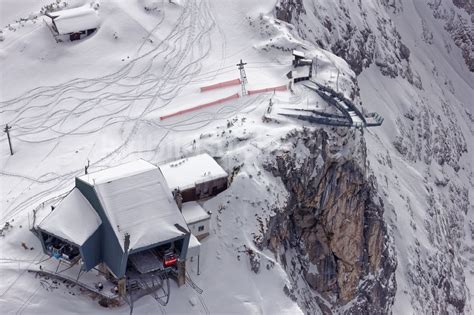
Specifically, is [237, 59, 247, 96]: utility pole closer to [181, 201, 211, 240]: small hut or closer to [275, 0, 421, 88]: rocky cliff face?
[275, 0, 421, 88]: rocky cliff face

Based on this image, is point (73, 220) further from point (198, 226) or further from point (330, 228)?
point (330, 228)

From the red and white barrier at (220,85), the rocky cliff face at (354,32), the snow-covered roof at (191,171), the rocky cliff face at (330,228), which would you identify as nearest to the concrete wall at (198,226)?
the snow-covered roof at (191,171)

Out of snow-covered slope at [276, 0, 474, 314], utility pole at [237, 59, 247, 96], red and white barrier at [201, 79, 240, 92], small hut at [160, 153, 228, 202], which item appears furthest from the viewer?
snow-covered slope at [276, 0, 474, 314]

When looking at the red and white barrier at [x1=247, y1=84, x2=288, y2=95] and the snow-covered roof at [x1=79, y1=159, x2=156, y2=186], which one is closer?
the snow-covered roof at [x1=79, y1=159, x2=156, y2=186]

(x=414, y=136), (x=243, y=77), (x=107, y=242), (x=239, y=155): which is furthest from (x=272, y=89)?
(x=414, y=136)

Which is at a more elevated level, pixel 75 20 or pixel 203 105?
pixel 203 105

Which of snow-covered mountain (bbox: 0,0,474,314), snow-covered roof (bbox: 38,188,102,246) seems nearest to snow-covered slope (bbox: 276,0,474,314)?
snow-covered mountain (bbox: 0,0,474,314)

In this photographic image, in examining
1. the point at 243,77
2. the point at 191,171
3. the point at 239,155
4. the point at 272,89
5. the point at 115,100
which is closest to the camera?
the point at 191,171
